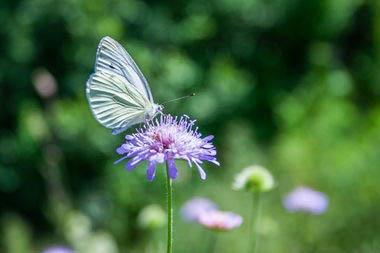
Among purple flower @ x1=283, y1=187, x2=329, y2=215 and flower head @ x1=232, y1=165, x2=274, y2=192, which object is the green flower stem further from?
purple flower @ x1=283, y1=187, x2=329, y2=215

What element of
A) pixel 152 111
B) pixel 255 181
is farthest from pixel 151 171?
pixel 255 181

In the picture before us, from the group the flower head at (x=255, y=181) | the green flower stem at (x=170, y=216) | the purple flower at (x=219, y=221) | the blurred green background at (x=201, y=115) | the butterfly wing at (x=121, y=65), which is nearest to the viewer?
the green flower stem at (x=170, y=216)

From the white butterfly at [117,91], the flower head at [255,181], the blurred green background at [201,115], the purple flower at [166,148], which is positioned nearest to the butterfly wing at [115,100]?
the white butterfly at [117,91]

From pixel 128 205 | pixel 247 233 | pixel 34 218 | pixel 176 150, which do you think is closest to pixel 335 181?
pixel 247 233

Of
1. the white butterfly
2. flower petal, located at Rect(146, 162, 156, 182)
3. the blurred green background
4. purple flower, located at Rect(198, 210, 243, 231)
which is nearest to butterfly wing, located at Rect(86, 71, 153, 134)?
the white butterfly

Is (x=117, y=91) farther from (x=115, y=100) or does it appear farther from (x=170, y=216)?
(x=170, y=216)

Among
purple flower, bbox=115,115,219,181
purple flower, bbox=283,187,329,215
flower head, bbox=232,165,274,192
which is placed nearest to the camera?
purple flower, bbox=115,115,219,181

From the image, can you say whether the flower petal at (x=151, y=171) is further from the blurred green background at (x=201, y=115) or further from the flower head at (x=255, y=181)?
the blurred green background at (x=201, y=115)
